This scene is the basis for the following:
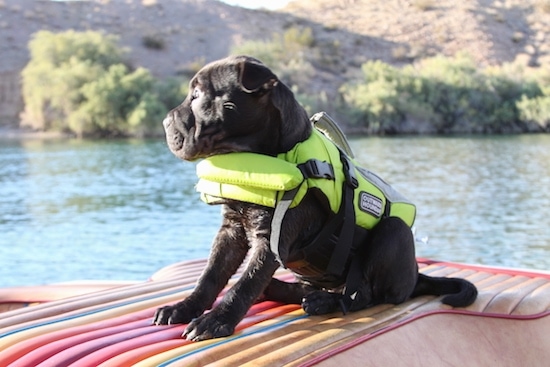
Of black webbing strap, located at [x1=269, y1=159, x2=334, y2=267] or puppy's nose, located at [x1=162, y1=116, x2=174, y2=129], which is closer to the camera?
black webbing strap, located at [x1=269, y1=159, x2=334, y2=267]

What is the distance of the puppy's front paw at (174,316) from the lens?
338cm

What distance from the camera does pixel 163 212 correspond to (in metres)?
15.9

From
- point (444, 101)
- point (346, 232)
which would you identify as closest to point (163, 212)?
point (346, 232)

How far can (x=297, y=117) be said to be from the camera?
11.1 ft

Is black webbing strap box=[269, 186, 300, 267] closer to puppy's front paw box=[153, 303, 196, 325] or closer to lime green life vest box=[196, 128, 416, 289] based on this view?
lime green life vest box=[196, 128, 416, 289]

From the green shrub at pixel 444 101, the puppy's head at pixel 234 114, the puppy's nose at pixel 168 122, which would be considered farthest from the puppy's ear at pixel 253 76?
the green shrub at pixel 444 101

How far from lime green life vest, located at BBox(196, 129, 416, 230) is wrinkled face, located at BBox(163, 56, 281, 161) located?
82 millimetres

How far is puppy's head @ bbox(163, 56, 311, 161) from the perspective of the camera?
317cm

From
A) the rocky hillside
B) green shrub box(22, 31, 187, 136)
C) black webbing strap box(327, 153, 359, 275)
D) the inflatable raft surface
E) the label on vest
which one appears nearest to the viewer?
the inflatable raft surface

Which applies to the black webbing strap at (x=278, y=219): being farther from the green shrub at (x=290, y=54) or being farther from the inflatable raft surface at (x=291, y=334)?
the green shrub at (x=290, y=54)

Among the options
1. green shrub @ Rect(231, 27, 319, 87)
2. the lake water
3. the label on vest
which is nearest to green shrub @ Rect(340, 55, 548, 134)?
green shrub @ Rect(231, 27, 319, 87)

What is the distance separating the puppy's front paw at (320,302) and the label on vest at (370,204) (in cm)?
44

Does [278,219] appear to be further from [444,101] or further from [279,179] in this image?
[444,101]

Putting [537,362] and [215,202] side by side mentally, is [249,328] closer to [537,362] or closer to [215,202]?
[215,202]
